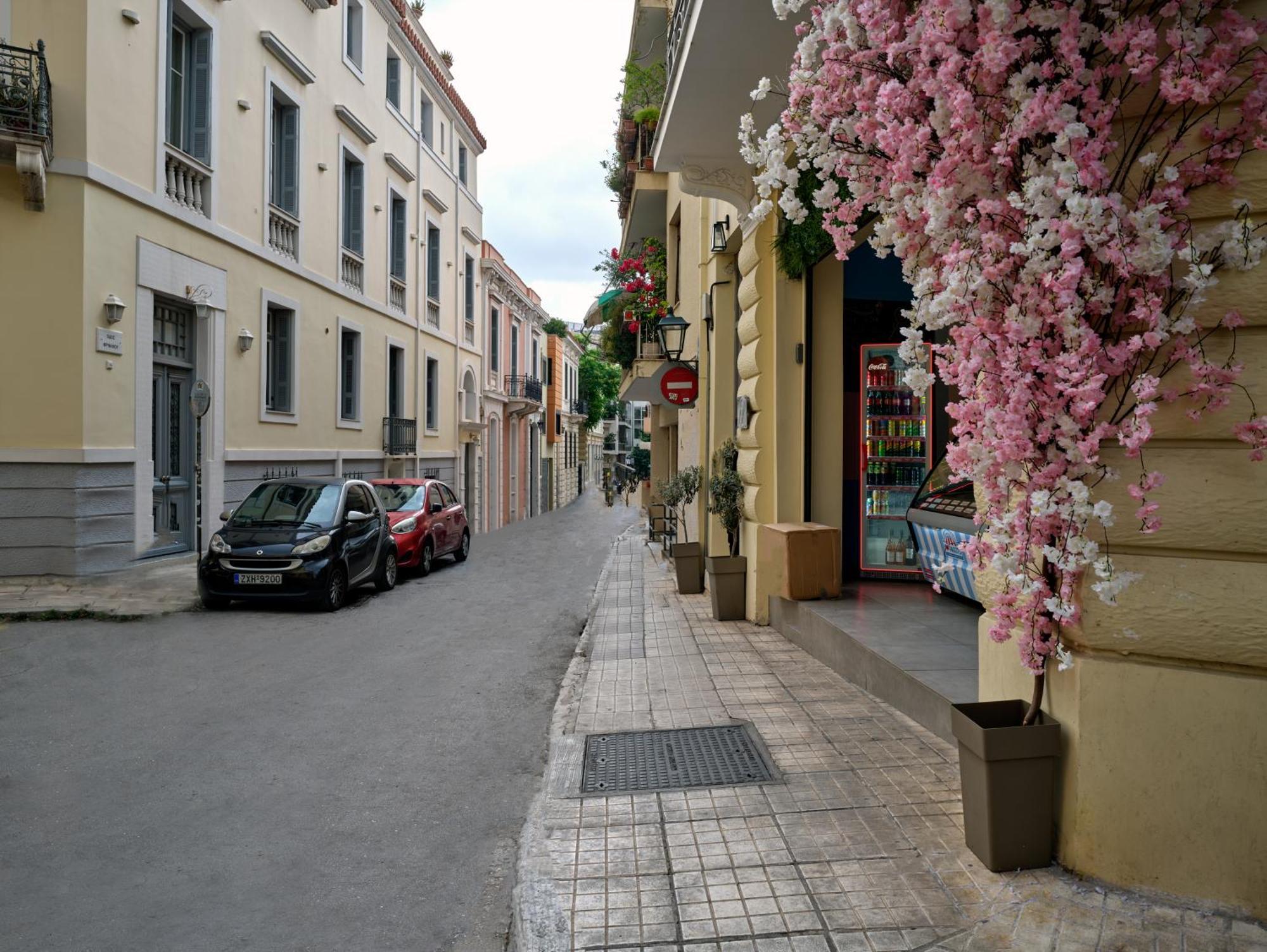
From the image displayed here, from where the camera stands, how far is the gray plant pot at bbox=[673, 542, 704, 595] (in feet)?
37.4

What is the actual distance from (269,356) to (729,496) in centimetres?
1075

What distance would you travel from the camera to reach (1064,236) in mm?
2758

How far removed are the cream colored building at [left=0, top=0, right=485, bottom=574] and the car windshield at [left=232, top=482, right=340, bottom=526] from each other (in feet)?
2.90

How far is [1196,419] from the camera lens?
9.57 ft

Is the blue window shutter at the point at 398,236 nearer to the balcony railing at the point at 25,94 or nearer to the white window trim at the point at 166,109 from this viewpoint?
the white window trim at the point at 166,109

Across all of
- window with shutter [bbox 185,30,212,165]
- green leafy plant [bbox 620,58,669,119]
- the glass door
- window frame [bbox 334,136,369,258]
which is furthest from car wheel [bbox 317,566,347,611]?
window frame [bbox 334,136,369,258]

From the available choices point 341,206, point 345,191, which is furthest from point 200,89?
point 345,191

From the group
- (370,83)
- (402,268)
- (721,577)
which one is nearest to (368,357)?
(402,268)

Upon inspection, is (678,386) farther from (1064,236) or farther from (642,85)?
(1064,236)

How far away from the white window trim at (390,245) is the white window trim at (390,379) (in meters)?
1.01

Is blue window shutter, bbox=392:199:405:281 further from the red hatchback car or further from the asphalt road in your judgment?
the asphalt road

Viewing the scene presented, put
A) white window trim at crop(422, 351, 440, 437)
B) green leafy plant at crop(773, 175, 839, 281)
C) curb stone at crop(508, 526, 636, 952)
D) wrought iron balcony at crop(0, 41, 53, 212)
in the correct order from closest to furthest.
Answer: curb stone at crop(508, 526, 636, 952)
green leafy plant at crop(773, 175, 839, 281)
wrought iron balcony at crop(0, 41, 53, 212)
white window trim at crop(422, 351, 440, 437)

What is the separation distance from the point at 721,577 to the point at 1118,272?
6.40 meters

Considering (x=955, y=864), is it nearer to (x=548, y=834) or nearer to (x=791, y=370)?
(x=548, y=834)
